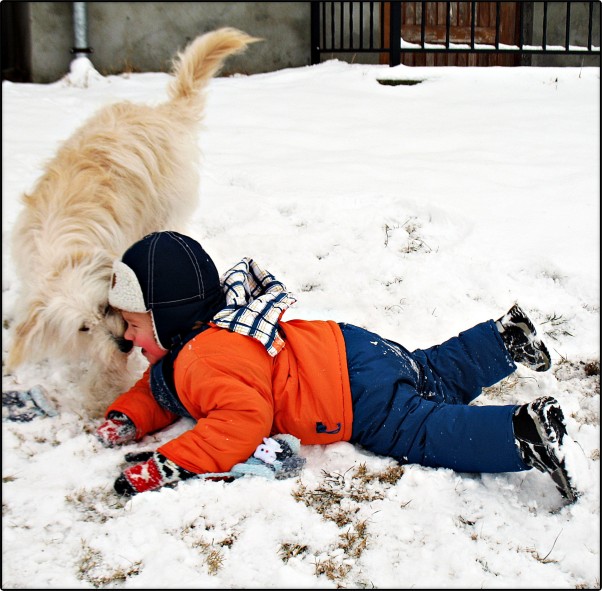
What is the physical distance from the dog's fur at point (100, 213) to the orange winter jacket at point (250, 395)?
0.28 m

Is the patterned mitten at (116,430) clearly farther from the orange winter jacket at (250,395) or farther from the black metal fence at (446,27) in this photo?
the black metal fence at (446,27)

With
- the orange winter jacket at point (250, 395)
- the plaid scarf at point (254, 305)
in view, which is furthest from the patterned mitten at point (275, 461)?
the plaid scarf at point (254, 305)

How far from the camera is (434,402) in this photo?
7.38 ft

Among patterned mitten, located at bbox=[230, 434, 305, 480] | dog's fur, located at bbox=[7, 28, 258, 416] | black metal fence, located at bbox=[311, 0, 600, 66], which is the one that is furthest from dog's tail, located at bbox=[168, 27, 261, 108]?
black metal fence, located at bbox=[311, 0, 600, 66]

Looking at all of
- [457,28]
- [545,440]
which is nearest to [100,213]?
[545,440]

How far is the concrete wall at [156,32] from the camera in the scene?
280 inches

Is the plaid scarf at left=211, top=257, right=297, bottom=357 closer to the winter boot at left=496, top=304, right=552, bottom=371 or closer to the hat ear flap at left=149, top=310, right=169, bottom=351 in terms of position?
the hat ear flap at left=149, top=310, right=169, bottom=351

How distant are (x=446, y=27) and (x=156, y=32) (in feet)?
10.5

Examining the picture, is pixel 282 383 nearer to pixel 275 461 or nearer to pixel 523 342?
pixel 275 461

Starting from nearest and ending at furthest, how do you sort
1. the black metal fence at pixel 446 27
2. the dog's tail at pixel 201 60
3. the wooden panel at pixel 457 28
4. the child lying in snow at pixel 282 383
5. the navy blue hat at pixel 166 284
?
the child lying in snow at pixel 282 383 → the navy blue hat at pixel 166 284 → the dog's tail at pixel 201 60 → the black metal fence at pixel 446 27 → the wooden panel at pixel 457 28

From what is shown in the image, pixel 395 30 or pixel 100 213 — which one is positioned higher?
pixel 395 30

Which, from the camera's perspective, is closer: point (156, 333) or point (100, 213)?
point (156, 333)

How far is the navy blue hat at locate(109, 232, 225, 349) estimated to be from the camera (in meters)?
2.23

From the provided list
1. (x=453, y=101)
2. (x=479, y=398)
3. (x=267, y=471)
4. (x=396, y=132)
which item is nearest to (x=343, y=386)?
(x=267, y=471)
